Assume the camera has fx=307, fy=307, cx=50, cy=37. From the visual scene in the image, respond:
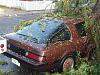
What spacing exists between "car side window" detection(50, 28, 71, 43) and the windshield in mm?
163

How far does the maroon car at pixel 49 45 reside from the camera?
827cm

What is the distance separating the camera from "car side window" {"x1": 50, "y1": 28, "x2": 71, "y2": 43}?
871cm

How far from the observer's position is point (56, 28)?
898 centimetres

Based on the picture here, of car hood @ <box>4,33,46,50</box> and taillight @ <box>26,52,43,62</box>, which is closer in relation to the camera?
taillight @ <box>26,52,43,62</box>

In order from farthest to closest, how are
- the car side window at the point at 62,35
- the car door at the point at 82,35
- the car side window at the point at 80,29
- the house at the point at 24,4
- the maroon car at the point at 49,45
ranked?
the house at the point at 24,4
the car side window at the point at 80,29
the car door at the point at 82,35
the car side window at the point at 62,35
the maroon car at the point at 49,45

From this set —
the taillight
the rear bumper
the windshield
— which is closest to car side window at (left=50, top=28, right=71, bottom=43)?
the windshield

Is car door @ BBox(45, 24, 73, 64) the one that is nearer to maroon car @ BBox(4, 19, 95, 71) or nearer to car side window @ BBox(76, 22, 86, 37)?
maroon car @ BBox(4, 19, 95, 71)

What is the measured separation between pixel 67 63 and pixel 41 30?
124cm

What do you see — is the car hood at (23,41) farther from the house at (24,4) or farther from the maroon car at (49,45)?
the house at (24,4)

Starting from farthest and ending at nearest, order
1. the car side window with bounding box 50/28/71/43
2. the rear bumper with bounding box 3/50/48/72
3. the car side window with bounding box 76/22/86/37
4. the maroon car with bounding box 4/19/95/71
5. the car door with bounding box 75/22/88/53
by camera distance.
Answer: the car side window with bounding box 76/22/86/37, the car door with bounding box 75/22/88/53, the car side window with bounding box 50/28/71/43, the maroon car with bounding box 4/19/95/71, the rear bumper with bounding box 3/50/48/72

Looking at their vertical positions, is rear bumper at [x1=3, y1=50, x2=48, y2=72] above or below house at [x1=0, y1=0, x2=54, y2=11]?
below

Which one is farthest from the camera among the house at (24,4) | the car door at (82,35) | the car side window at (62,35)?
the house at (24,4)

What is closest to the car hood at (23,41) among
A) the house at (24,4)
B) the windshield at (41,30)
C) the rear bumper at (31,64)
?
the windshield at (41,30)

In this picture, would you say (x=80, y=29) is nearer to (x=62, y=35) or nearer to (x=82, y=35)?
(x=82, y=35)
